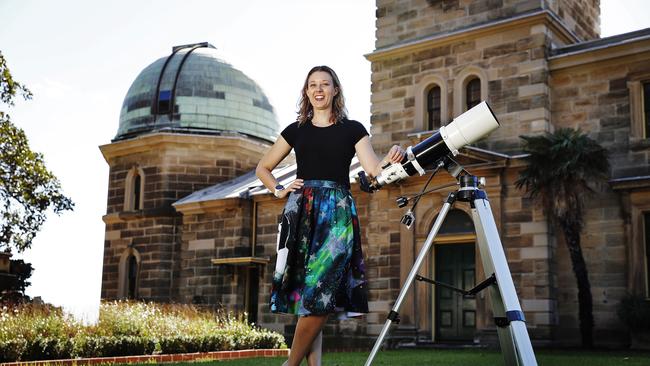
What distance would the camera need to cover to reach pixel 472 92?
2034 cm

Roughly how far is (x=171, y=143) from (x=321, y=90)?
2351 cm

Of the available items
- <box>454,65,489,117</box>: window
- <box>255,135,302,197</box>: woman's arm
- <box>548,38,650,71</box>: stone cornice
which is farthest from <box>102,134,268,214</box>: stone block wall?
<box>255,135,302,197</box>: woman's arm

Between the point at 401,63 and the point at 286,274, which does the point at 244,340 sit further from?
the point at 286,274

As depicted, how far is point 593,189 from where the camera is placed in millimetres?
18109

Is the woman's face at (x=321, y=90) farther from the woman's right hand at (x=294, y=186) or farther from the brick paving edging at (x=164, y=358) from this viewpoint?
the brick paving edging at (x=164, y=358)

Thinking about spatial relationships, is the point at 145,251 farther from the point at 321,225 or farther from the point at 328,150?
the point at 321,225

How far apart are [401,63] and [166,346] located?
11.1m

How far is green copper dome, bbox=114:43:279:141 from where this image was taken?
29578mm

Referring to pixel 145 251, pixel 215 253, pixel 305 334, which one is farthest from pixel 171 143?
pixel 305 334

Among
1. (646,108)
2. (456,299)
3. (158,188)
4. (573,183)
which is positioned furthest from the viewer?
(158,188)

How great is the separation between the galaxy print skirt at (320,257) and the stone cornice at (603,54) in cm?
1481

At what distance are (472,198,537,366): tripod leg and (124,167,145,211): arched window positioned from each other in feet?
82.0

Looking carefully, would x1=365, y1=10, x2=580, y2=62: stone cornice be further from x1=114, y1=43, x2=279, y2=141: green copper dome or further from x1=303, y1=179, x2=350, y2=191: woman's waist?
x1=303, y1=179, x2=350, y2=191: woman's waist

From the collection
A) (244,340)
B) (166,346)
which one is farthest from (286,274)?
(244,340)
